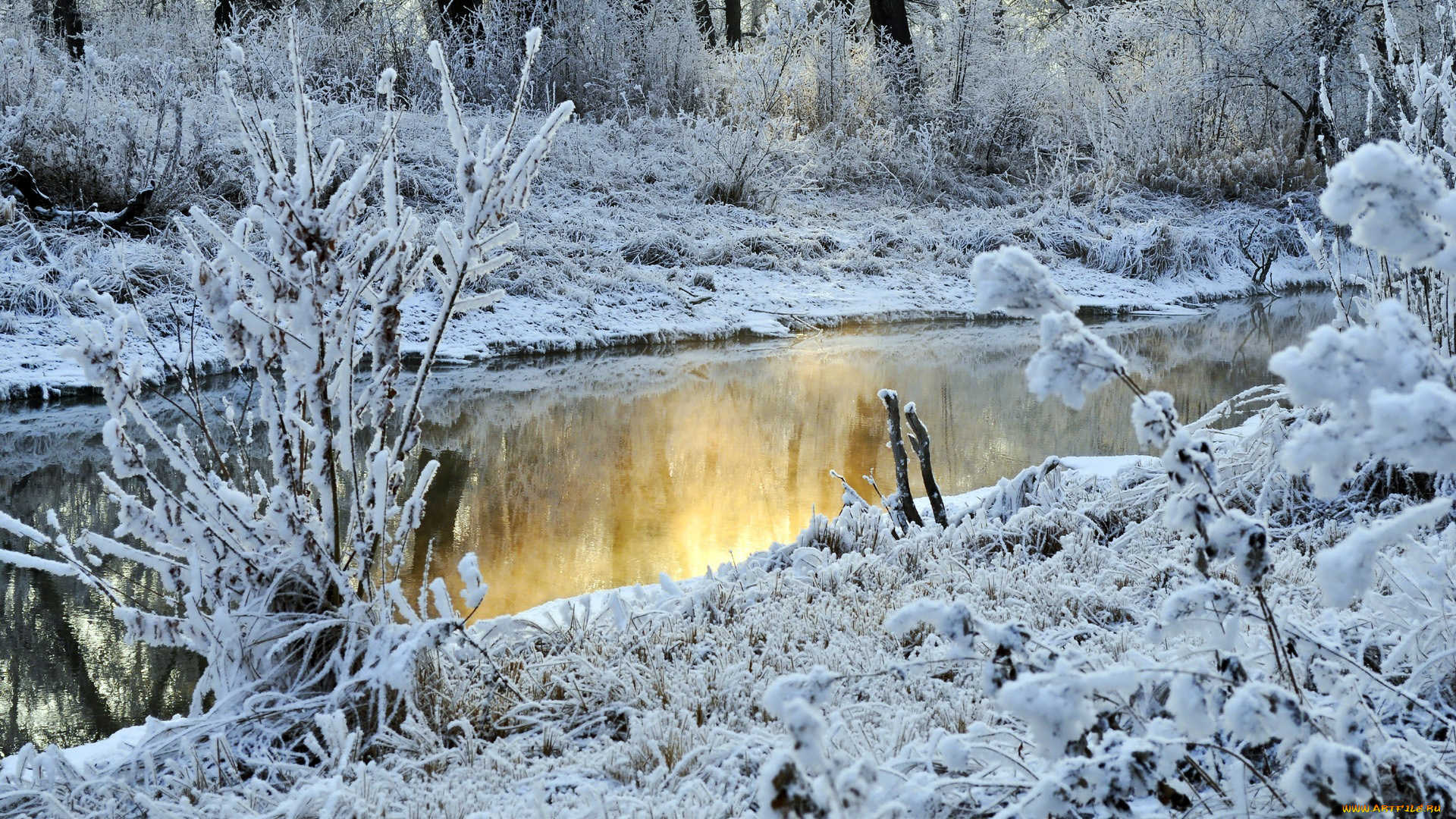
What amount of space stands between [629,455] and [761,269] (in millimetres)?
4453

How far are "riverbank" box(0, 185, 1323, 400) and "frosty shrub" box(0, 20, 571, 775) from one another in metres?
4.17

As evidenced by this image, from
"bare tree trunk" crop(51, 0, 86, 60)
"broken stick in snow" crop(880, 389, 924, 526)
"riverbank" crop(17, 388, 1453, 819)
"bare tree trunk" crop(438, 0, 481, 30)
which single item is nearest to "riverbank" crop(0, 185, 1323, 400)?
"bare tree trunk" crop(438, 0, 481, 30)

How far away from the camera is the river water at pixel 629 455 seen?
282 centimetres

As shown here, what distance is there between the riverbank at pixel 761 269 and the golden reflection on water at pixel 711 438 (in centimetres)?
55

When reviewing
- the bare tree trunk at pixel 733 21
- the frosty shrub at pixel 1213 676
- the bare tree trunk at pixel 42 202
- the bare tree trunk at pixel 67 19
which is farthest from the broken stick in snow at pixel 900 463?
the bare tree trunk at pixel 733 21

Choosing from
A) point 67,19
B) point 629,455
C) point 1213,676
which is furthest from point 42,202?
point 1213,676

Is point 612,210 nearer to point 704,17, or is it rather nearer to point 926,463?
point 926,463

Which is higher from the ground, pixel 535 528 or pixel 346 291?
pixel 346 291

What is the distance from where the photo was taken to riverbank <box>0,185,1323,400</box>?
657cm

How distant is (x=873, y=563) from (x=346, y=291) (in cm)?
144

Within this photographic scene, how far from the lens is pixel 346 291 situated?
6.30 feet

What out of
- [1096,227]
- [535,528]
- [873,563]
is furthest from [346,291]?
[1096,227]

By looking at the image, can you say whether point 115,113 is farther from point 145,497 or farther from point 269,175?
point 269,175

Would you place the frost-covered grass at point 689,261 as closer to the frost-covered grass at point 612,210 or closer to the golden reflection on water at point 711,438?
the frost-covered grass at point 612,210
